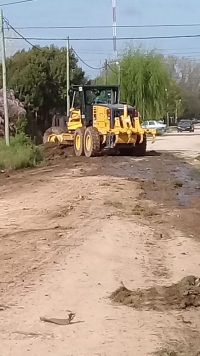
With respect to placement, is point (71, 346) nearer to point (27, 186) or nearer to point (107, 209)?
point (107, 209)

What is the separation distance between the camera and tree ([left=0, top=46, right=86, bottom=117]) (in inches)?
2100

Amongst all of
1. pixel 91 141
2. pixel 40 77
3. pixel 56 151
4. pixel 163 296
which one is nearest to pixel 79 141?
pixel 91 141

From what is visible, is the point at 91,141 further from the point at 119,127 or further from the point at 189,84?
the point at 189,84

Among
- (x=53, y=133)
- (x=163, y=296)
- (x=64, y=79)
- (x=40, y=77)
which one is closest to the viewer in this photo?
(x=163, y=296)

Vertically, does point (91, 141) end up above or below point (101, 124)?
below

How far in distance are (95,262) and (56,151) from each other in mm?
21670

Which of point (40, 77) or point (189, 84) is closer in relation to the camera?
point (40, 77)

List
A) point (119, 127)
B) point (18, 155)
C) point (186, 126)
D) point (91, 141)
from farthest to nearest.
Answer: point (186, 126), point (91, 141), point (119, 127), point (18, 155)

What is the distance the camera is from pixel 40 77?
54688 mm

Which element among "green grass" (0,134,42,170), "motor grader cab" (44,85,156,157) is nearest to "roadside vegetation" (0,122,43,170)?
"green grass" (0,134,42,170)

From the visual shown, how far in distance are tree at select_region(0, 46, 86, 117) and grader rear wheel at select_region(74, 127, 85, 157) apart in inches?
932

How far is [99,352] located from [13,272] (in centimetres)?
312

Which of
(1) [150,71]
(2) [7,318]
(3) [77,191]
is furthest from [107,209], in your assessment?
(1) [150,71]

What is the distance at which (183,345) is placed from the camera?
20.6 ft
